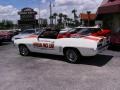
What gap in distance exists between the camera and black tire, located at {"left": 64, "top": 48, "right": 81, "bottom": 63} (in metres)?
9.88

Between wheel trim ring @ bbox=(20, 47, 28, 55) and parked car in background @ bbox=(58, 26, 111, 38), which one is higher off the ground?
parked car in background @ bbox=(58, 26, 111, 38)

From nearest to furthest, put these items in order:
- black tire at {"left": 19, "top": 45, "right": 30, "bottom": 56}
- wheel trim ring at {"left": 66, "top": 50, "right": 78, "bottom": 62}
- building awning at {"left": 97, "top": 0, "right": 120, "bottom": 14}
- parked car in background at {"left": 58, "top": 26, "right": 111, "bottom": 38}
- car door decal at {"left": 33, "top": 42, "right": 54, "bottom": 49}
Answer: wheel trim ring at {"left": 66, "top": 50, "right": 78, "bottom": 62} < car door decal at {"left": 33, "top": 42, "right": 54, "bottom": 49} < parked car in background at {"left": 58, "top": 26, "right": 111, "bottom": 38} < black tire at {"left": 19, "top": 45, "right": 30, "bottom": 56} < building awning at {"left": 97, "top": 0, "right": 120, "bottom": 14}

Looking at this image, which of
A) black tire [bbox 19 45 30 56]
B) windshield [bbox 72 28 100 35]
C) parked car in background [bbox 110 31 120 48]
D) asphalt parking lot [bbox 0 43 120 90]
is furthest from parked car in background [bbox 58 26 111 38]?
black tire [bbox 19 45 30 56]

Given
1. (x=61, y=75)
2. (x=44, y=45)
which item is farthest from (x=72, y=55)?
(x=61, y=75)

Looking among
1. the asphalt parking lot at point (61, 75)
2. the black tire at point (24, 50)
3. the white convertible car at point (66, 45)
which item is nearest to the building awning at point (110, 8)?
the white convertible car at point (66, 45)

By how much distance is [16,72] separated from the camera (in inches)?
340

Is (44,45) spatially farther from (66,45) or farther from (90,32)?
(90,32)

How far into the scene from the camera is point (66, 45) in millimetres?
10094

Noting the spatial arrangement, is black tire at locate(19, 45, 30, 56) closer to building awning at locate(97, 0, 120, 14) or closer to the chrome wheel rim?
the chrome wheel rim

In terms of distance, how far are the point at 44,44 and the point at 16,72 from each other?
2.87m

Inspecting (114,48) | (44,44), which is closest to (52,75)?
(44,44)

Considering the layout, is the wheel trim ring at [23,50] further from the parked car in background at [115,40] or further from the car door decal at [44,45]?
the parked car in background at [115,40]

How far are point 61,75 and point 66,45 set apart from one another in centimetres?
238

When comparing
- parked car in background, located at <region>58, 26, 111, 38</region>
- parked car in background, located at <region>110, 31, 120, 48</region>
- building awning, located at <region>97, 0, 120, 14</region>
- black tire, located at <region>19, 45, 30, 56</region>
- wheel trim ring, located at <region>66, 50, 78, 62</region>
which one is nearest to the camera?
wheel trim ring, located at <region>66, 50, 78, 62</region>
